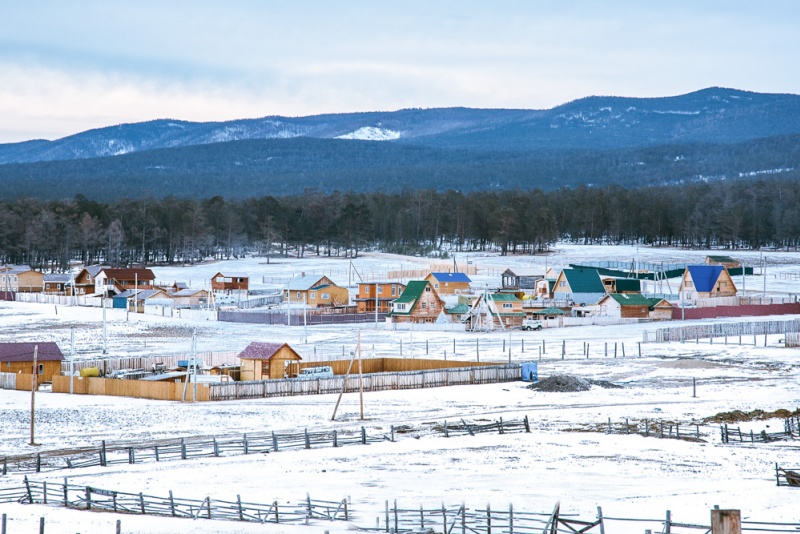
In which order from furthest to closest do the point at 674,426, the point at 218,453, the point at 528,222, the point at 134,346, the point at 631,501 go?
the point at 528,222 → the point at 134,346 → the point at 674,426 → the point at 218,453 → the point at 631,501

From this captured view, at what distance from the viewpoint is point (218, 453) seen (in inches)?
1371

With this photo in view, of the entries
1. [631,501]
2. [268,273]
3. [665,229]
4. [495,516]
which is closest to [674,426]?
[631,501]

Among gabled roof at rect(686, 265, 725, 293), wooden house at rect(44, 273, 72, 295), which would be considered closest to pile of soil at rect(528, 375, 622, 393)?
gabled roof at rect(686, 265, 725, 293)

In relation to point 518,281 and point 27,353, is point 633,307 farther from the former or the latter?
point 27,353

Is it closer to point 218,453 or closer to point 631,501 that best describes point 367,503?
point 631,501

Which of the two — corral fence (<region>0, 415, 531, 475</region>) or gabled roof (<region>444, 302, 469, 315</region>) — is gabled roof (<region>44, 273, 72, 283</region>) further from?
corral fence (<region>0, 415, 531, 475</region>)

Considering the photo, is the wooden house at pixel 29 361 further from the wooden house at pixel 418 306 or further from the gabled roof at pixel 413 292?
the gabled roof at pixel 413 292

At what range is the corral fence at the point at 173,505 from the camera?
26.0 m

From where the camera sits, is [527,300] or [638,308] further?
[527,300]

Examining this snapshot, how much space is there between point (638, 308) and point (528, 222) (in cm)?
6913

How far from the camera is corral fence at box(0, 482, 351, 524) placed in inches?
1025

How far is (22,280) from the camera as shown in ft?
369

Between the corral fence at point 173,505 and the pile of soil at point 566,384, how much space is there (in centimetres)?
2444

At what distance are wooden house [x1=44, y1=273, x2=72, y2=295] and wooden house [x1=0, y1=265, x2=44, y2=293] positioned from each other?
145 cm
